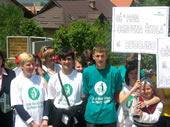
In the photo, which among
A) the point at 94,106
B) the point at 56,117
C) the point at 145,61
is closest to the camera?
the point at 94,106

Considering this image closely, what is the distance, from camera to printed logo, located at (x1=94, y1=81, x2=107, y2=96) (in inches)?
147

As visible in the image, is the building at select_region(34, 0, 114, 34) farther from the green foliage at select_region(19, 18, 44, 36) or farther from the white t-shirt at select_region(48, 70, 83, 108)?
the white t-shirt at select_region(48, 70, 83, 108)

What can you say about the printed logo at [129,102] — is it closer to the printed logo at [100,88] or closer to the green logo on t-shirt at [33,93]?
the printed logo at [100,88]

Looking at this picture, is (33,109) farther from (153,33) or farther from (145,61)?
(145,61)

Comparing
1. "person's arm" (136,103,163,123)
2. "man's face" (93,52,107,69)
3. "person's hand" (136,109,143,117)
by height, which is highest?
"man's face" (93,52,107,69)

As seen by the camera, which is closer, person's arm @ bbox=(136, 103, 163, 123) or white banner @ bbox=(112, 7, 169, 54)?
person's arm @ bbox=(136, 103, 163, 123)

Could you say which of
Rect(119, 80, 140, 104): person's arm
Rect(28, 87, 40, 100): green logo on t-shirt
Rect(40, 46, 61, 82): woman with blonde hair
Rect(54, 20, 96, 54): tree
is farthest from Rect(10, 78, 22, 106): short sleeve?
Rect(54, 20, 96, 54): tree

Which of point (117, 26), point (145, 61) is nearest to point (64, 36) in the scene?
point (145, 61)

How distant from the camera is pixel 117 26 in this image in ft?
13.7

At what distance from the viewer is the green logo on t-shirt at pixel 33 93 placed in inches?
149

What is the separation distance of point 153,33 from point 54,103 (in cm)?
177

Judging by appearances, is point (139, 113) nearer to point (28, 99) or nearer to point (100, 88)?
point (100, 88)

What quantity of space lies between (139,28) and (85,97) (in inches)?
50.9

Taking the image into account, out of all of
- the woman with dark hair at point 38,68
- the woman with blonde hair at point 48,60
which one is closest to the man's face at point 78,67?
the woman with blonde hair at point 48,60
